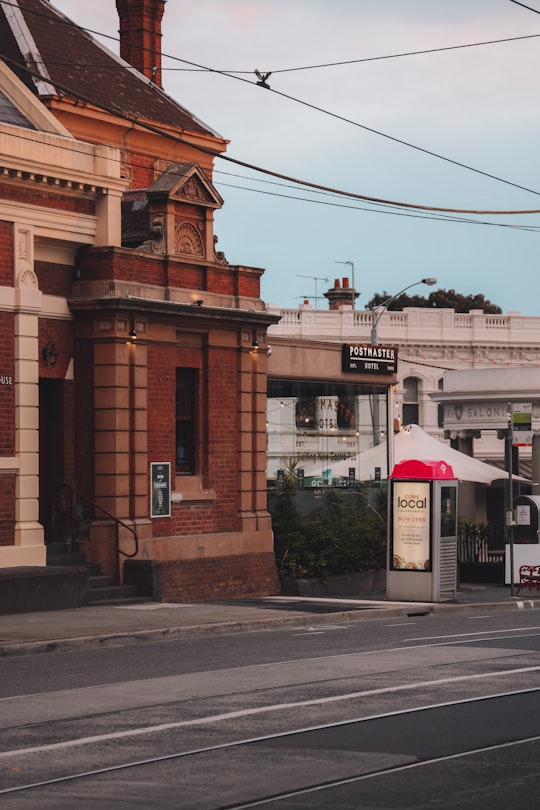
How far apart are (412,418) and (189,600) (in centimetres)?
4328

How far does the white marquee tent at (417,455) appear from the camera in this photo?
33.4 m

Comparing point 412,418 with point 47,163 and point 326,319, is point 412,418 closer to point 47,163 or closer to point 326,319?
point 326,319

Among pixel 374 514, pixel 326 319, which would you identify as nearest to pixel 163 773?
pixel 374 514

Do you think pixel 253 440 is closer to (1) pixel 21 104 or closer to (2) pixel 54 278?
(2) pixel 54 278

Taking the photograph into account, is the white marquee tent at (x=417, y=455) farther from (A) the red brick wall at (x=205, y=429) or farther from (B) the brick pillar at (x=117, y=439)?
(B) the brick pillar at (x=117, y=439)

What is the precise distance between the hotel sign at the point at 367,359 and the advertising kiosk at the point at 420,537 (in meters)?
5.27

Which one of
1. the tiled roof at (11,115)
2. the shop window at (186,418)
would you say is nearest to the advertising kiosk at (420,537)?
the shop window at (186,418)

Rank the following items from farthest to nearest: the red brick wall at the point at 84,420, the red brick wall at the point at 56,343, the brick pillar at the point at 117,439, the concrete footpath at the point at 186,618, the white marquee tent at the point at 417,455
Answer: the white marquee tent at the point at 417,455
the red brick wall at the point at 84,420
the brick pillar at the point at 117,439
the red brick wall at the point at 56,343
the concrete footpath at the point at 186,618

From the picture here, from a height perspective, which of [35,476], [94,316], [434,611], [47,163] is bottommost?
[434,611]

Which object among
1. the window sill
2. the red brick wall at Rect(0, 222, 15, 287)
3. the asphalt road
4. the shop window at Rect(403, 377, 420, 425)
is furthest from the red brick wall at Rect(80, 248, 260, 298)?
the shop window at Rect(403, 377, 420, 425)

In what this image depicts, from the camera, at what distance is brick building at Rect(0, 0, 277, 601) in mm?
24219

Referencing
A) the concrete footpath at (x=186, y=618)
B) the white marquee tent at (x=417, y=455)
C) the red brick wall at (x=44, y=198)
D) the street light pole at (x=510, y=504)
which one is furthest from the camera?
the white marquee tent at (x=417, y=455)

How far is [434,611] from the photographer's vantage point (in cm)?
2598

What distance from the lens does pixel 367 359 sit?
32844mm
